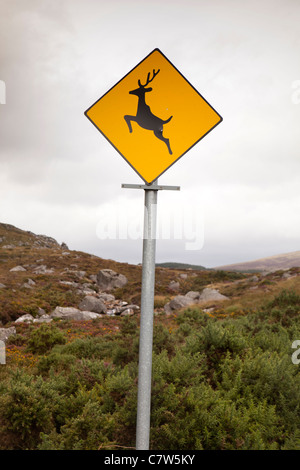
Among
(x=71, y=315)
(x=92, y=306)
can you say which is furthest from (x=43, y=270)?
(x=71, y=315)

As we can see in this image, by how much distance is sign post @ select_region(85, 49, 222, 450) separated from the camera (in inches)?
99.7

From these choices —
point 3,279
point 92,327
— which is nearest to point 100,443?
point 92,327

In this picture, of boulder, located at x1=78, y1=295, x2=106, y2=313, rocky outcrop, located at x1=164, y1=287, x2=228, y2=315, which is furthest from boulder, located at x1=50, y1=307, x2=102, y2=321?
rocky outcrop, located at x1=164, y1=287, x2=228, y2=315

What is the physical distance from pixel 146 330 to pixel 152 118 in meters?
1.86

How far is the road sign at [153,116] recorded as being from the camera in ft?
8.32

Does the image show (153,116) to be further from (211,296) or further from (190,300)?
(211,296)

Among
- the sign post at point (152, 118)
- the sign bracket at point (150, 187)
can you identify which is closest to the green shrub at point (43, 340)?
the sign post at point (152, 118)

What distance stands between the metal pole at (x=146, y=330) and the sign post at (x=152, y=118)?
0.5 inches

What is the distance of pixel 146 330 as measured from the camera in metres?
2.41

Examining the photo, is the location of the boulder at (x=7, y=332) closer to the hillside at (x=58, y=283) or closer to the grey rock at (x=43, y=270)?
the hillside at (x=58, y=283)

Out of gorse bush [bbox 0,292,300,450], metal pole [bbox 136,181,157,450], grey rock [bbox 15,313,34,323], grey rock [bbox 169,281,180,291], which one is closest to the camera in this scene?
metal pole [bbox 136,181,157,450]

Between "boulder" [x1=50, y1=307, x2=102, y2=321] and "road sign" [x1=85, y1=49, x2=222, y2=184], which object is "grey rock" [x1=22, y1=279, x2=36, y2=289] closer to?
"boulder" [x1=50, y1=307, x2=102, y2=321]

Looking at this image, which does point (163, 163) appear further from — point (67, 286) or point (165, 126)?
point (67, 286)
